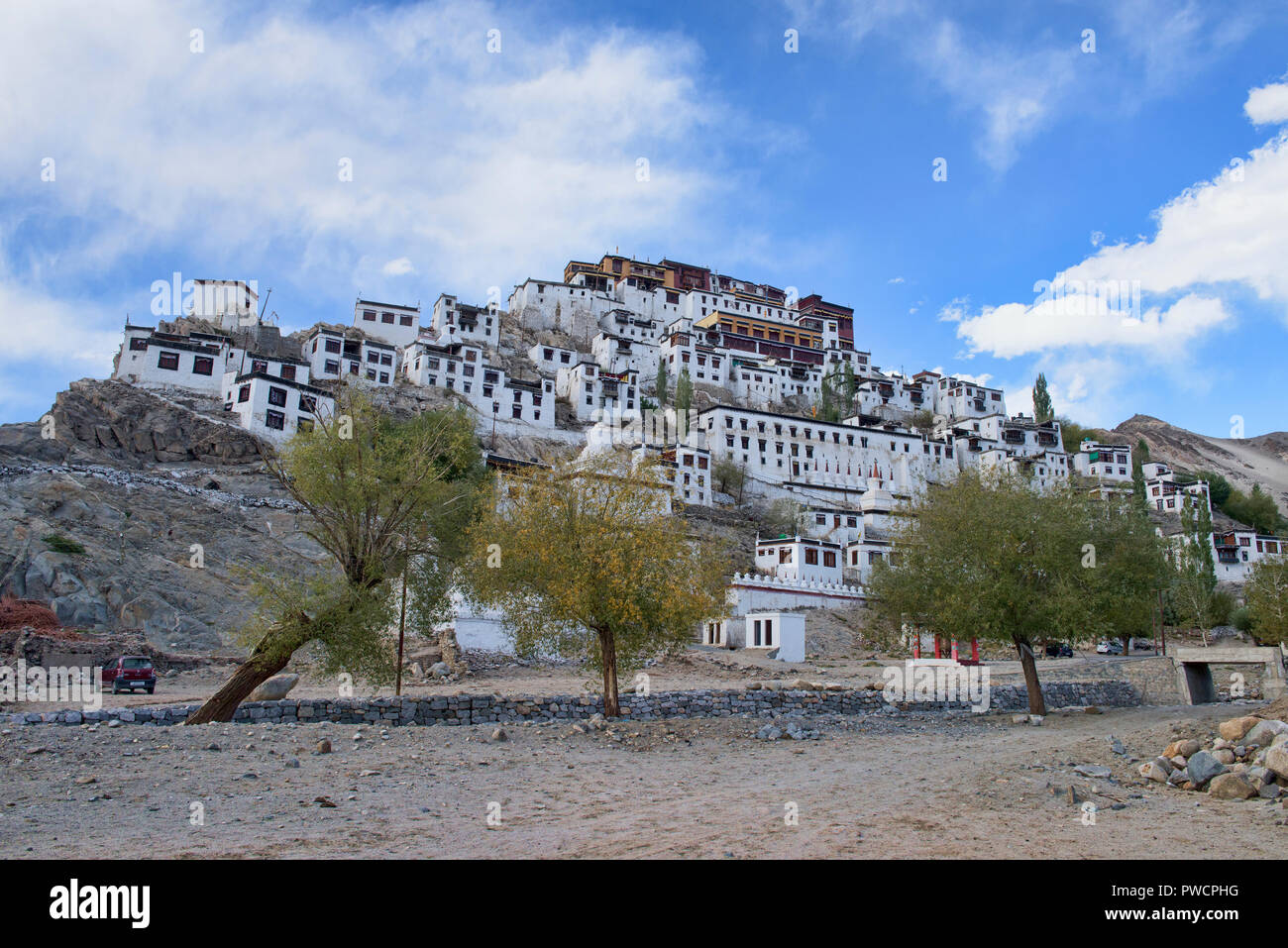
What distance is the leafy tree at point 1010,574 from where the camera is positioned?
2736 cm

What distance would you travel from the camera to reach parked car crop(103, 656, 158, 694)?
3027cm

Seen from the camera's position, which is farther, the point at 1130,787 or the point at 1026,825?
the point at 1130,787

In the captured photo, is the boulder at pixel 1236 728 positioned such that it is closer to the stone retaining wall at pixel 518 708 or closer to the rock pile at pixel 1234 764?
the rock pile at pixel 1234 764

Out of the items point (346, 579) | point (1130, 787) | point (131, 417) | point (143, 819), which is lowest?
point (1130, 787)

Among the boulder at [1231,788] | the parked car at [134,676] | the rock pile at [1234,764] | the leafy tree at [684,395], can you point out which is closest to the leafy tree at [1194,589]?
the rock pile at [1234,764]

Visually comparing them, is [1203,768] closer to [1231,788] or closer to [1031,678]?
[1231,788]

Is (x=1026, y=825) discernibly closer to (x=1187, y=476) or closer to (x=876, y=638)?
(x=876, y=638)

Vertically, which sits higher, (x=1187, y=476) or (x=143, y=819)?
(x=1187, y=476)

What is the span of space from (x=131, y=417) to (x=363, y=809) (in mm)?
64374

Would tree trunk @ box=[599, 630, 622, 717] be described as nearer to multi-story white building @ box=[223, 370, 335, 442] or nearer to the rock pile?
the rock pile

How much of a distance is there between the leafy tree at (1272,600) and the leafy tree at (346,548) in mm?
41618

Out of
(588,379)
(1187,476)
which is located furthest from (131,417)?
(1187,476)

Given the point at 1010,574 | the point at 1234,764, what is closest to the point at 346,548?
the point at 1234,764

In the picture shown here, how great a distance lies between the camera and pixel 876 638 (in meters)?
32.2
